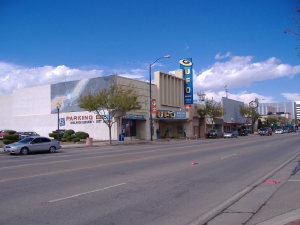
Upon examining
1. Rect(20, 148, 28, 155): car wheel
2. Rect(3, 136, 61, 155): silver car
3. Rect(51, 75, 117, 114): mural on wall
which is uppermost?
Rect(51, 75, 117, 114): mural on wall

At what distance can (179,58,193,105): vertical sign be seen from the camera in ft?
168

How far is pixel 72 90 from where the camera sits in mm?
43656

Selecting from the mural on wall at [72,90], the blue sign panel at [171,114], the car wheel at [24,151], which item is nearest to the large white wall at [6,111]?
the mural on wall at [72,90]

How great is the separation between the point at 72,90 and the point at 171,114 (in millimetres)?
16330

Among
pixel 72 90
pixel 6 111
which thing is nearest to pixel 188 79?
pixel 72 90

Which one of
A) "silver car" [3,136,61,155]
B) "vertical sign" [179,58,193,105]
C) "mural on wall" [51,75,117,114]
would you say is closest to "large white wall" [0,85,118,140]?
"mural on wall" [51,75,117,114]

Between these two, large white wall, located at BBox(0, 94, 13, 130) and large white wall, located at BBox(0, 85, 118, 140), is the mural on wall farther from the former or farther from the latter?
large white wall, located at BBox(0, 94, 13, 130)

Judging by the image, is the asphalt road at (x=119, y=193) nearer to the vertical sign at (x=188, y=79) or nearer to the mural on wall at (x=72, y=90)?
the mural on wall at (x=72, y=90)

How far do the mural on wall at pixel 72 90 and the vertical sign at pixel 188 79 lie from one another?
17.7 metres

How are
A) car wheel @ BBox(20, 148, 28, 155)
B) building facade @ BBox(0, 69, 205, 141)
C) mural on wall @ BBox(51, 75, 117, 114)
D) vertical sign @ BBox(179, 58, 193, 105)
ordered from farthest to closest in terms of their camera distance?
vertical sign @ BBox(179, 58, 193, 105), mural on wall @ BBox(51, 75, 117, 114), building facade @ BBox(0, 69, 205, 141), car wheel @ BBox(20, 148, 28, 155)

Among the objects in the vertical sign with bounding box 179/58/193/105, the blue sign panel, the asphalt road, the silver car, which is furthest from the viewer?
the vertical sign with bounding box 179/58/193/105

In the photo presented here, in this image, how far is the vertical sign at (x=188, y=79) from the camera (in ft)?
168

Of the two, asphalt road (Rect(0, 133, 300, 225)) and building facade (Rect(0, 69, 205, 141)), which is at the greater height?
building facade (Rect(0, 69, 205, 141))

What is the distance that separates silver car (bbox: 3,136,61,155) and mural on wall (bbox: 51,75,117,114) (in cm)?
1791
